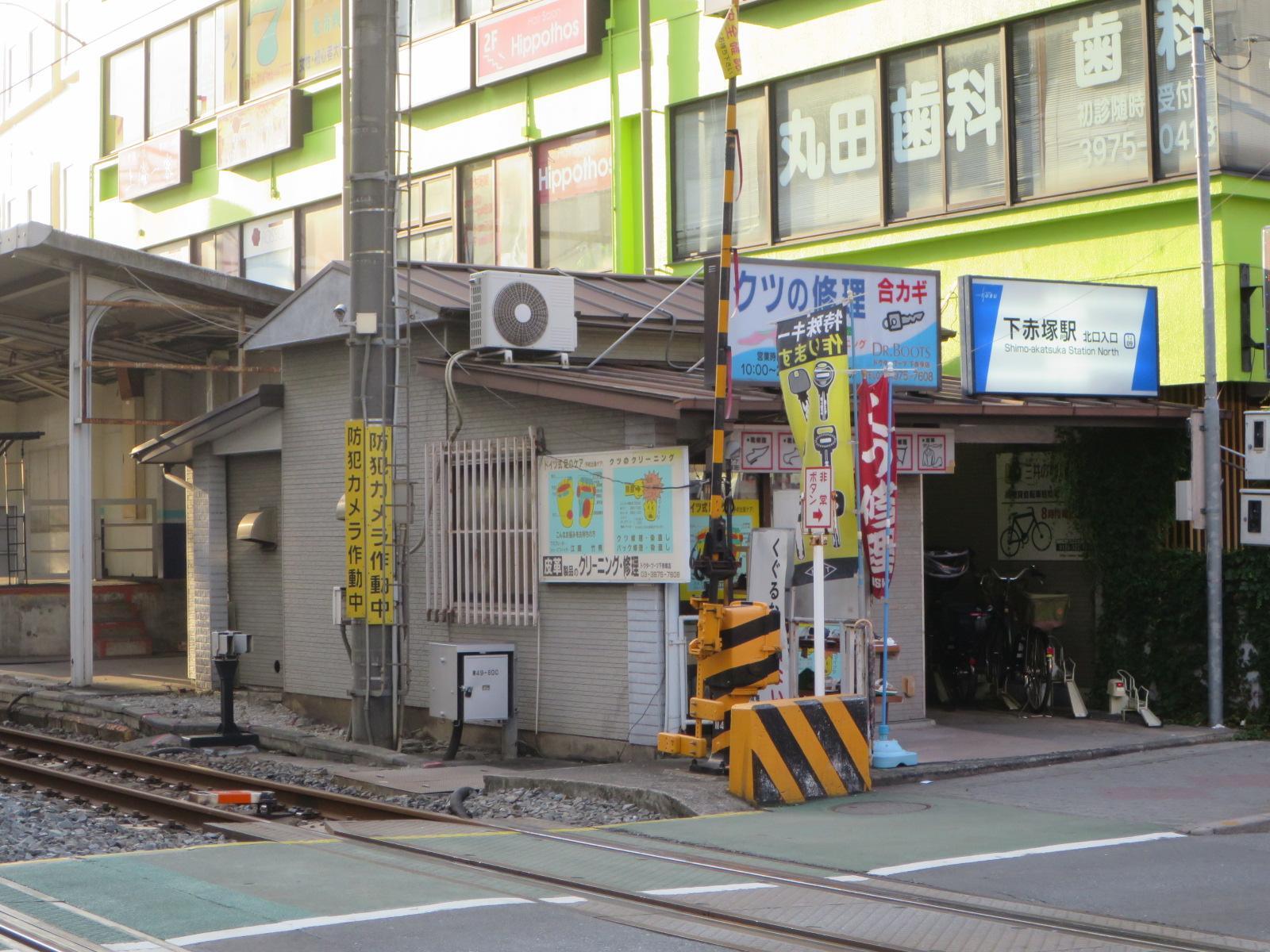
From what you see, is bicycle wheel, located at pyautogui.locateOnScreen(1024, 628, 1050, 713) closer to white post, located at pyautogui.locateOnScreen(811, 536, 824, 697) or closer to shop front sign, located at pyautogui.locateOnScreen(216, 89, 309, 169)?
white post, located at pyautogui.locateOnScreen(811, 536, 824, 697)

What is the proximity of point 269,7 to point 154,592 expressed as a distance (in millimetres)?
11099

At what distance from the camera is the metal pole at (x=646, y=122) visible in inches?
879

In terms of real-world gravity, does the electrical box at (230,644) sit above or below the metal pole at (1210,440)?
below

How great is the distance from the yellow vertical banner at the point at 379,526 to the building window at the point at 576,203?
894cm

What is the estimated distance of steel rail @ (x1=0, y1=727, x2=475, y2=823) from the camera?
12.1m

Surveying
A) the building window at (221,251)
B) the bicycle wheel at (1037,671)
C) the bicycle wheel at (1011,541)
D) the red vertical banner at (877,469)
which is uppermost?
the building window at (221,251)

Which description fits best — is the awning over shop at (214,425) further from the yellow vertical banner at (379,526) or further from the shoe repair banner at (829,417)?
the shoe repair banner at (829,417)

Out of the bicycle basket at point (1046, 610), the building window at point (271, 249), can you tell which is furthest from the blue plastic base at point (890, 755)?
the building window at point (271, 249)

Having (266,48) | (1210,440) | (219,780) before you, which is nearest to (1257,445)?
(1210,440)

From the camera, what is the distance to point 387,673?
15672 mm

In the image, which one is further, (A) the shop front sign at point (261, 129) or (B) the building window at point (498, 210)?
(A) the shop front sign at point (261, 129)

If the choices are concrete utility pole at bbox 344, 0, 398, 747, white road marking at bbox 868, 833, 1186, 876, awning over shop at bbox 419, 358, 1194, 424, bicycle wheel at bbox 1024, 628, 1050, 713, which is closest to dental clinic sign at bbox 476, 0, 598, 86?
concrete utility pole at bbox 344, 0, 398, 747

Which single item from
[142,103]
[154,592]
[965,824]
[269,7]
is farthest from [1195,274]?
[142,103]

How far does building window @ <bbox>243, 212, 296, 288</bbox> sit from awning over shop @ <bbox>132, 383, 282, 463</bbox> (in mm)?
8403
